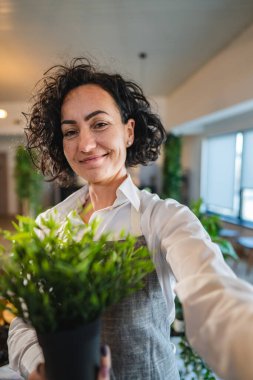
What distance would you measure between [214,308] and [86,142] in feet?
1.71

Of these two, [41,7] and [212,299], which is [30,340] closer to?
[212,299]

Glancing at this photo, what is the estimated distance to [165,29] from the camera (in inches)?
123

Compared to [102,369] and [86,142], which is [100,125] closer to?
[86,142]

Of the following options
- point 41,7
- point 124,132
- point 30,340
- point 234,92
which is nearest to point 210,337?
point 30,340

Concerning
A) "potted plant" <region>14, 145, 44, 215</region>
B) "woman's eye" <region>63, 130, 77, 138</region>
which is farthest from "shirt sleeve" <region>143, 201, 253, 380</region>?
"potted plant" <region>14, 145, 44, 215</region>

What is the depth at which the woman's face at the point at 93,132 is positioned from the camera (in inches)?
29.0

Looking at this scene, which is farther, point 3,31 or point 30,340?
point 3,31

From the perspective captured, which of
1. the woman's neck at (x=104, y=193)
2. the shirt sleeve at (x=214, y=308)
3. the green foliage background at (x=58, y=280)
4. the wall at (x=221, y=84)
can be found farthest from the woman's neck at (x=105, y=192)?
the wall at (x=221, y=84)

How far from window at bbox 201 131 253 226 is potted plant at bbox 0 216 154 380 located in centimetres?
548

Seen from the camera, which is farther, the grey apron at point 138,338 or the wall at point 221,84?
the wall at point 221,84

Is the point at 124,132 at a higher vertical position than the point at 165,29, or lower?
lower

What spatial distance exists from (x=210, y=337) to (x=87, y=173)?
538mm

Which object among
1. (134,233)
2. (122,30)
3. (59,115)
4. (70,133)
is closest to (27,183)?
(122,30)

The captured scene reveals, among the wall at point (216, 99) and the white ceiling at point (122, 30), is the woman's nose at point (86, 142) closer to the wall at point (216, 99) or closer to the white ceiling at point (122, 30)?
the white ceiling at point (122, 30)
